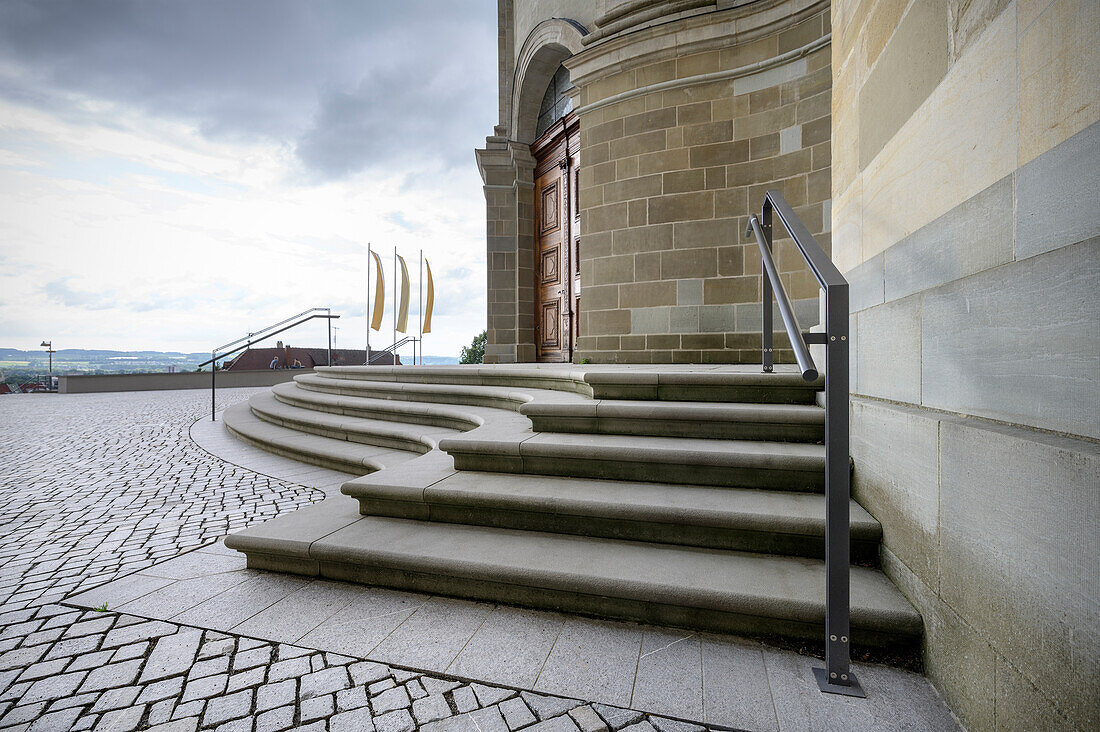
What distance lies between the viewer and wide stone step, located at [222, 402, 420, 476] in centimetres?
411

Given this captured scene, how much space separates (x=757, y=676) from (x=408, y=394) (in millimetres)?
4487

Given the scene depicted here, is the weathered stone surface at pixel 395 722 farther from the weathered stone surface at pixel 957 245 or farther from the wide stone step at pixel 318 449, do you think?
the wide stone step at pixel 318 449

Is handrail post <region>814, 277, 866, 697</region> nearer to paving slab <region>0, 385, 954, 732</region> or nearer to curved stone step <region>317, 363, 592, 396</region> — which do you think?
paving slab <region>0, 385, 954, 732</region>

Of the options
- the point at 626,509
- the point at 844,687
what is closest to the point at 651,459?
the point at 626,509

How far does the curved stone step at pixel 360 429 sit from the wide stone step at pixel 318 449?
0.06m

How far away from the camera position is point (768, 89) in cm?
487

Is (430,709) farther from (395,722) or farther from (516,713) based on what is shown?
(516,713)

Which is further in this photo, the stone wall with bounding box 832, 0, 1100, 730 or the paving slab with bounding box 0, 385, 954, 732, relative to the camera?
the paving slab with bounding box 0, 385, 954, 732

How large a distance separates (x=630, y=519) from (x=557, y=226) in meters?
6.55

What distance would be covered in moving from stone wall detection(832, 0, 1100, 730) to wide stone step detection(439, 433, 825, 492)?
342mm

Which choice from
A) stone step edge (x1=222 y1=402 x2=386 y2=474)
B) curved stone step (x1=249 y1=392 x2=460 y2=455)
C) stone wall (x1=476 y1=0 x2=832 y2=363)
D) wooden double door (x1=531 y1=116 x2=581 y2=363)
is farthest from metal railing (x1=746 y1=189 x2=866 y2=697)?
wooden double door (x1=531 y1=116 x2=581 y2=363)

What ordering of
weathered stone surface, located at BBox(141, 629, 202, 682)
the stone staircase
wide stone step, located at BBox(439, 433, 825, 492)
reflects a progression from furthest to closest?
wide stone step, located at BBox(439, 433, 825, 492), the stone staircase, weathered stone surface, located at BBox(141, 629, 202, 682)

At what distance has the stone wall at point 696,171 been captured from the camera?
4723 millimetres

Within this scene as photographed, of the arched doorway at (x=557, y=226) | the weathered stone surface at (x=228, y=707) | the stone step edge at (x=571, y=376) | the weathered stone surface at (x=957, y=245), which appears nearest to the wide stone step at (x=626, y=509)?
the stone step edge at (x=571, y=376)
